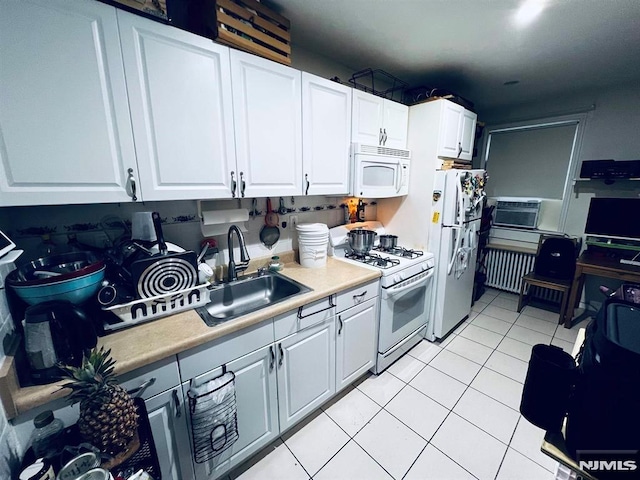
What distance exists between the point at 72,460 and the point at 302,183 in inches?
60.9

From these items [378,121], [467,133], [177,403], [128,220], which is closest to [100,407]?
[177,403]

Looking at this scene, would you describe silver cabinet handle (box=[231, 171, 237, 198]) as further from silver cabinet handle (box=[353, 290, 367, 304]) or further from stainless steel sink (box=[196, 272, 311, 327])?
silver cabinet handle (box=[353, 290, 367, 304])

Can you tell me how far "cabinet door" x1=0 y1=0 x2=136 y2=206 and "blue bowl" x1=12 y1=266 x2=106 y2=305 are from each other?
0.32 metres

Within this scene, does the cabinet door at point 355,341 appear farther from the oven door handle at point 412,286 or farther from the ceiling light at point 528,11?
the ceiling light at point 528,11

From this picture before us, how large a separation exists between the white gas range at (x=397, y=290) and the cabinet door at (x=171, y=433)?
140cm

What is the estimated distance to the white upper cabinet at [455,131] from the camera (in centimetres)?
223

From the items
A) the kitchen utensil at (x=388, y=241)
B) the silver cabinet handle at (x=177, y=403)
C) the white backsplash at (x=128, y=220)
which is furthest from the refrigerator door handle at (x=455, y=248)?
the silver cabinet handle at (x=177, y=403)

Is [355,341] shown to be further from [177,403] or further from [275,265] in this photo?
[177,403]

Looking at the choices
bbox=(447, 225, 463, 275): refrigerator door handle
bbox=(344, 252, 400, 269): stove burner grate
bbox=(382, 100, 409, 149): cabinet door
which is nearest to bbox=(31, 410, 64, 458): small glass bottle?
bbox=(344, 252, 400, 269): stove burner grate

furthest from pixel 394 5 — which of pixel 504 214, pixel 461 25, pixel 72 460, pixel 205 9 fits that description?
pixel 504 214

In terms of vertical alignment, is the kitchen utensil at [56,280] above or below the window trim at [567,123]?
below

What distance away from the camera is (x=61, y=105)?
964mm

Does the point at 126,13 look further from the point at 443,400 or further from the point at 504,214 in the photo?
the point at 504,214

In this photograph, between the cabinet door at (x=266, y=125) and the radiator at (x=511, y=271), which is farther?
the radiator at (x=511, y=271)
